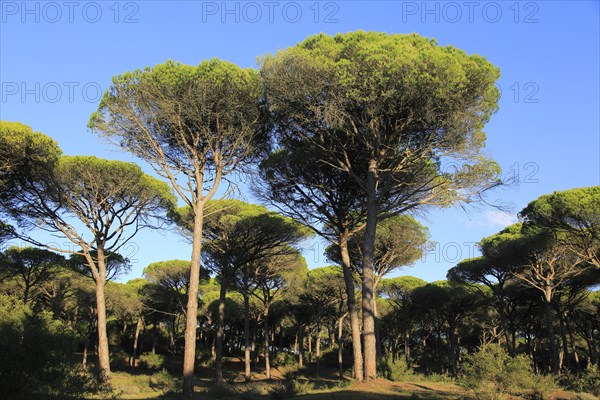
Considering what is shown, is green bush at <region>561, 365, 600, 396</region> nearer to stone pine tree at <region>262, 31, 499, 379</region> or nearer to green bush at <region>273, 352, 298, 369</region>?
stone pine tree at <region>262, 31, 499, 379</region>

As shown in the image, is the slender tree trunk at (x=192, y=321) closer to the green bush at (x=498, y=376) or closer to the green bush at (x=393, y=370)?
the green bush at (x=393, y=370)

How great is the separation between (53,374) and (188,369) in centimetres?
501

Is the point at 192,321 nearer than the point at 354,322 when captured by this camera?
Yes

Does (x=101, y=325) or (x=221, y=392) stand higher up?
(x=101, y=325)

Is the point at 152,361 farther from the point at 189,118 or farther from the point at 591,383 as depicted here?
the point at 591,383

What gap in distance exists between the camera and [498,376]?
9891 mm

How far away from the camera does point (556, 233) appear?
22.5m

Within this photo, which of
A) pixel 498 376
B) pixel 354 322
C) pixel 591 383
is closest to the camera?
pixel 498 376

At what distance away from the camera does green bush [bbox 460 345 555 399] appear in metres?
9.69

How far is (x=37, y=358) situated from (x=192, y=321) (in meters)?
5.78

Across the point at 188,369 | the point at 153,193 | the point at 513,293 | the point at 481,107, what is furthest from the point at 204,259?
the point at 513,293

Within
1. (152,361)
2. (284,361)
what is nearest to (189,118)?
(152,361)

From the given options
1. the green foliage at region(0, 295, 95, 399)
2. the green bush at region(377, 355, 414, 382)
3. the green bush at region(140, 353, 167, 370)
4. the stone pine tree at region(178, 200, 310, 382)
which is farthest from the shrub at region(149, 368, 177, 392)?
the green foliage at region(0, 295, 95, 399)

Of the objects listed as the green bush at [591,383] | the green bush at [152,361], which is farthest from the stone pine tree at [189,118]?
the green bush at [152,361]
